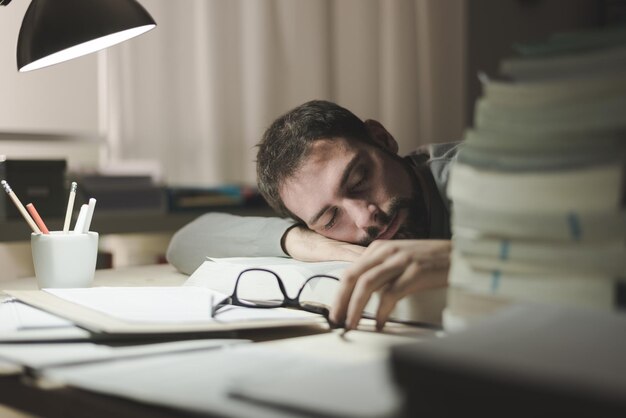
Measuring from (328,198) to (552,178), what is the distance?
873mm

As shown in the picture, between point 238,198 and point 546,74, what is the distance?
1790mm

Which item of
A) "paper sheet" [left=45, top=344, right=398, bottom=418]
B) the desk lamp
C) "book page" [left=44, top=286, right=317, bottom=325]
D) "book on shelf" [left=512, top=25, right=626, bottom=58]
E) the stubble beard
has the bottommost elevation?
the stubble beard

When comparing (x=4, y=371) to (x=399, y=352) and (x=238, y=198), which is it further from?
(x=238, y=198)

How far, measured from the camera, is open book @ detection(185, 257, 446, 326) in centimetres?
69

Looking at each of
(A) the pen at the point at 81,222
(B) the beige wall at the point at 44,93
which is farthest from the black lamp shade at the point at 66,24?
(B) the beige wall at the point at 44,93

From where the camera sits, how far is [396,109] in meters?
2.74

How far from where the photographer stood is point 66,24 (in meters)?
1.01

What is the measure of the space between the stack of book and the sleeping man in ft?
2.25

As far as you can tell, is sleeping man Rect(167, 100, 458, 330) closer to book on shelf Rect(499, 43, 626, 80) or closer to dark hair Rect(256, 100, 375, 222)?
dark hair Rect(256, 100, 375, 222)

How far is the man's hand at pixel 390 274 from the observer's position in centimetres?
64

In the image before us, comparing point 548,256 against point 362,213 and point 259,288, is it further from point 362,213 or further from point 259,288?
point 362,213

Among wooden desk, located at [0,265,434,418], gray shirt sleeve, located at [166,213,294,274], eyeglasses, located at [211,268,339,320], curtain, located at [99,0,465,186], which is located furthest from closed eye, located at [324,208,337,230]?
curtain, located at [99,0,465,186]

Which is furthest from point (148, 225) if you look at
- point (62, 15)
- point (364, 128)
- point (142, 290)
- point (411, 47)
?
point (411, 47)

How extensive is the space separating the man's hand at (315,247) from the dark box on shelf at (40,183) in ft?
2.66
